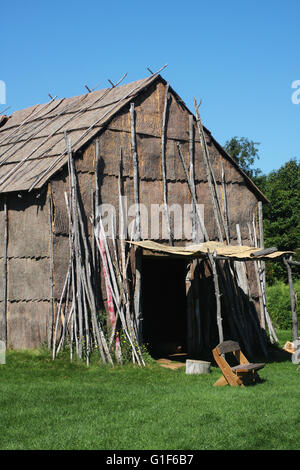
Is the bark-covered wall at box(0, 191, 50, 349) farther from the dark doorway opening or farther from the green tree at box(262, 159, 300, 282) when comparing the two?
the green tree at box(262, 159, 300, 282)

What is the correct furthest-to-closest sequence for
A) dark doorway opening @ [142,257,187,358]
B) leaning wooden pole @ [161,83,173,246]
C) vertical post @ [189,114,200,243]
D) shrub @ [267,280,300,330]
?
shrub @ [267,280,300,330]
dark doorway opening @ [142,257,187,358]
vertical post @ [189,114,200,243]
leaning wooden pole @ [161,83,173,246]

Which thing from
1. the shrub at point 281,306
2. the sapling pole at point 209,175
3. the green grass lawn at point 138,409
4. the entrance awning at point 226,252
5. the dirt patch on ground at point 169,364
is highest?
the sapling pole at point 209,175

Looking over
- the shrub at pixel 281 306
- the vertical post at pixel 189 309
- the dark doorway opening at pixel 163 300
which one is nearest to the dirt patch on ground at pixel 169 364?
the vertical post at pixel 189 309

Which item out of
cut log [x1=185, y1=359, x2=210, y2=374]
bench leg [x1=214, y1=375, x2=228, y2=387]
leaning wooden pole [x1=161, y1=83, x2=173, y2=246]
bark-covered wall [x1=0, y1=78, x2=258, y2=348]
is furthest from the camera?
leaning wooden pole [x1=161, y1=83, x2=173, y2=246]

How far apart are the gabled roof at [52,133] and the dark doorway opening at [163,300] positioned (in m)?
3.64

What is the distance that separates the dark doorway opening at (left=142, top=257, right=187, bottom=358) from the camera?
18.7m

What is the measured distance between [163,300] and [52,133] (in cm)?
610

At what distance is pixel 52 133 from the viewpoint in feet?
53.6

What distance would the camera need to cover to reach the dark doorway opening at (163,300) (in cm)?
1870

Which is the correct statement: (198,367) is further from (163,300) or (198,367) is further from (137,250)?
(163,300)

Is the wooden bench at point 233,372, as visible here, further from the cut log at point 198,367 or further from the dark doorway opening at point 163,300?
the dark doorway opening at point 163,300

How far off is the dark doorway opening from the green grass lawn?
562cm

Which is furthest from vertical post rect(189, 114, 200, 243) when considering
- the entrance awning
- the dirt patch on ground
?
the dirt patch on ground
